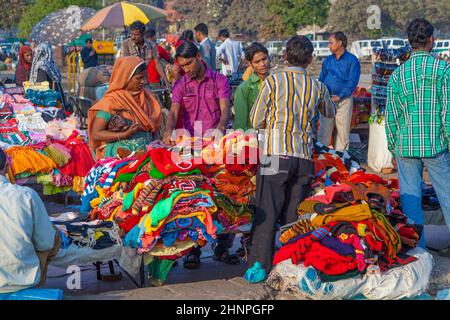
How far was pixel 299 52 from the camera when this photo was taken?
5809mm

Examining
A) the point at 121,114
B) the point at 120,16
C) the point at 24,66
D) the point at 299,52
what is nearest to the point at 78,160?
the point at 121,114

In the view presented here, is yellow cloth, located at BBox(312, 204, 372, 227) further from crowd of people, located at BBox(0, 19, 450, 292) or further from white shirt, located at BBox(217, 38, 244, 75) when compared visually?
white shirt, located at BBox(217, 38, 244, 75)

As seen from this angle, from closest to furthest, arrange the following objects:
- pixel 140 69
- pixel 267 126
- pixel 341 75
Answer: pixel 267 126, pixel 140 69, pixel 341 75

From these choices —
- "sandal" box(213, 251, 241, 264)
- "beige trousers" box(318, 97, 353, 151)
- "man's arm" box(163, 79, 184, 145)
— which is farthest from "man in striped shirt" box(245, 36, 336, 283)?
"beige trousers" box(318, 97, 353, 151)

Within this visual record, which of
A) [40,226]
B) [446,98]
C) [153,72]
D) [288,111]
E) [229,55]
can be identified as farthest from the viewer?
[229,55]

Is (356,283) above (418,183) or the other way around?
the other way around

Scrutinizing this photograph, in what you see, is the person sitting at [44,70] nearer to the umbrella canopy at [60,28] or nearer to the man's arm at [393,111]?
the umbrella canopy at [60,28]

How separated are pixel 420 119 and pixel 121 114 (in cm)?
242

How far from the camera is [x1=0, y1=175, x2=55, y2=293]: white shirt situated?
4691 millimetres

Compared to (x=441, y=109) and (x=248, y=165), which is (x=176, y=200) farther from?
(x=441, y=109)

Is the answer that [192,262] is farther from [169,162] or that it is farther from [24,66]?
[24,66]

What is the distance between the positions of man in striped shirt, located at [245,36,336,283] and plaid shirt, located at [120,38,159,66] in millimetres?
5702

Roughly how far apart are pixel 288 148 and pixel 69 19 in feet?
50.6

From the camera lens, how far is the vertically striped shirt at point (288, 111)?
18.9 feet
